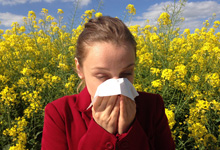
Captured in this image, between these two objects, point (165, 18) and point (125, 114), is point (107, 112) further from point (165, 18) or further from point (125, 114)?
point (165, 18)

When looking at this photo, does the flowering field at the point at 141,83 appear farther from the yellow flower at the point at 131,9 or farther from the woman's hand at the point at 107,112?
the woman's hand at the point at 107,112

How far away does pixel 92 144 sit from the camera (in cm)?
100

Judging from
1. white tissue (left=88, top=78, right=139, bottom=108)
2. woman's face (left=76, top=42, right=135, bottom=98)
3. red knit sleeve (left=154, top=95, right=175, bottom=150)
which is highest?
woman's face (left=76, top=42, right=135, bottom=98)

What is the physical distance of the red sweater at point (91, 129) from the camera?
1.00 meters

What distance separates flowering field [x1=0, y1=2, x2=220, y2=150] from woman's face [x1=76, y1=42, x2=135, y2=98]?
110 cm

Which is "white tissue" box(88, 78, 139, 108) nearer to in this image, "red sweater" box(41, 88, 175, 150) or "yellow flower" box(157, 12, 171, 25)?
"red sweater" box(41, 88, 175, 150)

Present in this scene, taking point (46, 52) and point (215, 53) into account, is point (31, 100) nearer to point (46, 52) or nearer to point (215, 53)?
point (46, 52)

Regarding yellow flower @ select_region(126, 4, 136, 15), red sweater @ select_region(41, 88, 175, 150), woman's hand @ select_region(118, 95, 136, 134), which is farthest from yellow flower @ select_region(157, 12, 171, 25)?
woman's hand @ select_region(118, 95, 136, 134)

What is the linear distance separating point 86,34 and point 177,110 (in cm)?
159

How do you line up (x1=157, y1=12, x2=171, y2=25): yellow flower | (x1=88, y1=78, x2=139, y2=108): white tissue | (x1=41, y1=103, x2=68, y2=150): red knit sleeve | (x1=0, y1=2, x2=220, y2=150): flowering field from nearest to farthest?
(x1=88, y1=78, x2=139, y2=108): white tissue < (x1=41, y1=103, x2=68, y2=150): red knit sleeve < (x1=0, y1=2, x2=220, y2=150): flowering field < (x1=157, y1=12, x2=171, y2=25): yellow flower

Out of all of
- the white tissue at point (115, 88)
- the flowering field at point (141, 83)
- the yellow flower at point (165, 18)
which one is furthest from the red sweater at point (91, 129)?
the yellow flower at point (165, 18)

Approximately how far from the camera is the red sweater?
1.00 metres

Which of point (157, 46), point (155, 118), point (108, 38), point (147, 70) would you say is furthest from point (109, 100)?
point (157, 46)

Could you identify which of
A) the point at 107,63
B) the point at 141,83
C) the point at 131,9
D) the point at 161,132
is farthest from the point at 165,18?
the point at 107,63
